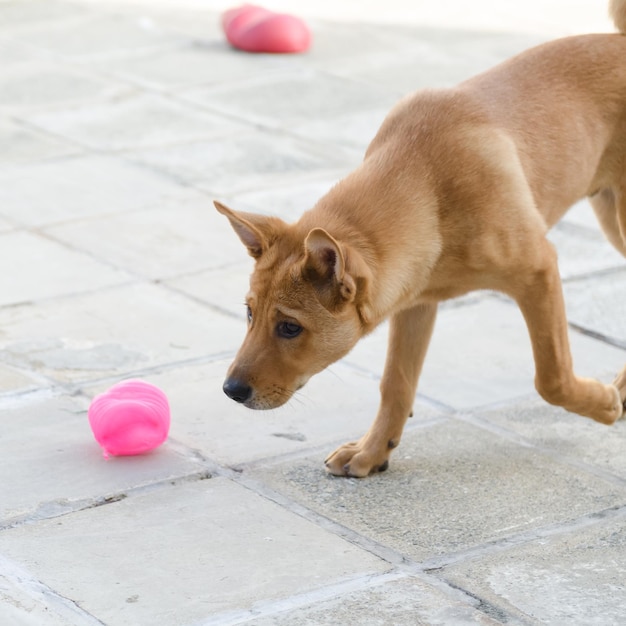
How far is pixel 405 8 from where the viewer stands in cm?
1366

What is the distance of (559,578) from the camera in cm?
418

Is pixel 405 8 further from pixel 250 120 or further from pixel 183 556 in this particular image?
pixel 183 556

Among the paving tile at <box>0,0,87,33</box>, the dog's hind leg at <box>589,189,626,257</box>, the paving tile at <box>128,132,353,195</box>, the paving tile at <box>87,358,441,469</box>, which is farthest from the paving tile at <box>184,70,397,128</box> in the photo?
the paving tile at <box>87,358,441,469</box>

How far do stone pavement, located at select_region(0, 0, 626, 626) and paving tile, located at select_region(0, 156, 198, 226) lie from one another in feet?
0.07

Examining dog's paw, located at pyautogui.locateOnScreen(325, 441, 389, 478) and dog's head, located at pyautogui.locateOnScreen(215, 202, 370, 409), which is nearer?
dog's head, located at pyautogui.locateOnScreen(215, 202, 370, 409)

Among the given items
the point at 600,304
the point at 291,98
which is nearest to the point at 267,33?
the point at 291,98

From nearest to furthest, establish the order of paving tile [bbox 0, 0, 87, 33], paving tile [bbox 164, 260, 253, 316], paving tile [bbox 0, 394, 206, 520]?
1. paving tile [bbox 0, 394, 206, 520]
2. paving tile [bbox 164, 260, 253, 316]
3. paving tile [bbox 0, 0, 87, 33]

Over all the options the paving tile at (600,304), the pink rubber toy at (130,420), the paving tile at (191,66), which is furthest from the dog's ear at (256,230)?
the paving tile at (191,66)

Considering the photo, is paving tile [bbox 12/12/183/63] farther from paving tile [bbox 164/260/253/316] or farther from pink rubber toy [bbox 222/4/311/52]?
paving tile [bbox 164/260/253/316]

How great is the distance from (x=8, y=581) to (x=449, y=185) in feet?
6.75

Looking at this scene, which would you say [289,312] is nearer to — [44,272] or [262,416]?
[262,416]

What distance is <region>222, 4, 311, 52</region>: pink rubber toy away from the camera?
11594mm

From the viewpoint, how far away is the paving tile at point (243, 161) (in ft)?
28.3

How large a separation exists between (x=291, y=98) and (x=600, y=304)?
4.43 meters
